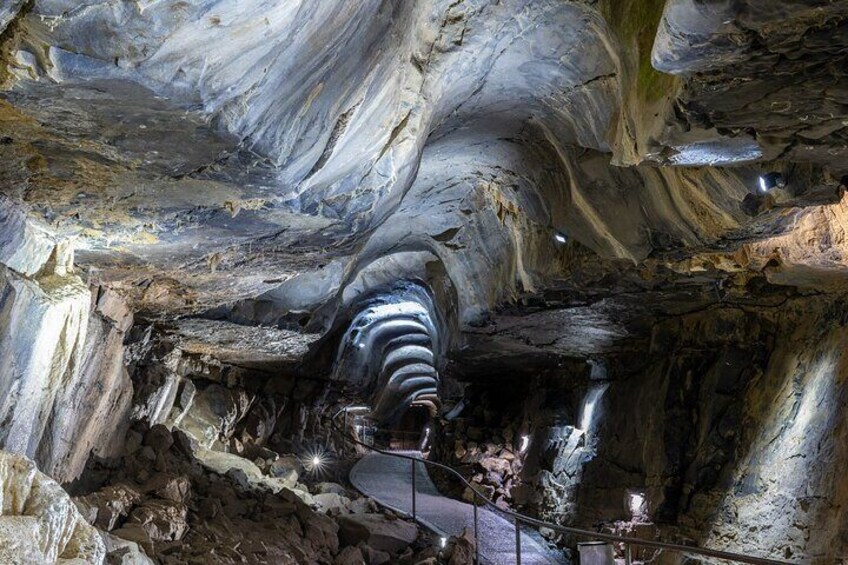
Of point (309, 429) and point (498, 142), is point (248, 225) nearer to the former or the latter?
point (498, 142)

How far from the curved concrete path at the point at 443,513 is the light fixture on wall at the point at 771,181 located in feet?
21.3

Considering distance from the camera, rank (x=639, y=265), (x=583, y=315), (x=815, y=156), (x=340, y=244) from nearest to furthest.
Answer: (x=815, y=156) < (x=340, y=244) < (x=639, y=265) < (x=583, y=315)

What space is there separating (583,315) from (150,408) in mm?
6528

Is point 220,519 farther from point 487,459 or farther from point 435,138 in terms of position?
point 487,459

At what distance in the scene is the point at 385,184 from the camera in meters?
5.37

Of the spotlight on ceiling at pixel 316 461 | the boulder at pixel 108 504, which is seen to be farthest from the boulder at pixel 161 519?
the spotlight on ceiling at pixel 316 461

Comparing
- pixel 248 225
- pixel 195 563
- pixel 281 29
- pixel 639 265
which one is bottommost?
pixel 195 563

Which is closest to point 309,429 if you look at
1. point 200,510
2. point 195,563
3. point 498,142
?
point 200,510

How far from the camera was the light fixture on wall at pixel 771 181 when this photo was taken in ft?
18.5

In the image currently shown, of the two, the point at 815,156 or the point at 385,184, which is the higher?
the point at 815,156

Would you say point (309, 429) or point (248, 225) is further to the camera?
point (309, 429)

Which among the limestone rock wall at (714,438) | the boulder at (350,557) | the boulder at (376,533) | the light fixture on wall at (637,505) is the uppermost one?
the limestone rock wall at (714,438)

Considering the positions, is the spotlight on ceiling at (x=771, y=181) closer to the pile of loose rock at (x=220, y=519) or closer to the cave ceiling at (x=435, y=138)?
the cave ceiling at (x=435, y=138)

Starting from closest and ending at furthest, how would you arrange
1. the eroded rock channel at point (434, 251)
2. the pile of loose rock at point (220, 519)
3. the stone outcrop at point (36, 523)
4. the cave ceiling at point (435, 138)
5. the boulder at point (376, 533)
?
the cave ceiling at point (435, 138) < the eroded rock channel at point (434, 251) < the stone outcrop at point (36, 523) < the pile of loose rock at point (220, 519) < the boulder at point (376, 533)
